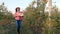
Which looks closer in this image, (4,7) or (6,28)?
(6,28)

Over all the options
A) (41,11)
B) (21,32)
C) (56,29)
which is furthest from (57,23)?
(21,32)

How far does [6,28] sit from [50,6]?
108 inches

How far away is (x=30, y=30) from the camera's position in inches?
456

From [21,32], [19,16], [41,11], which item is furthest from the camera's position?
[41,11]

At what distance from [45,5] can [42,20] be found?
0.95m

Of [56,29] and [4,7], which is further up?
[4,7]

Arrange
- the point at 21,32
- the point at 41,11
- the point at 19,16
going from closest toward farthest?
the point at 19,16 → the point at 21,32 → the point at 41,11

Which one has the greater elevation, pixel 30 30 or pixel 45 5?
pixel 45 5

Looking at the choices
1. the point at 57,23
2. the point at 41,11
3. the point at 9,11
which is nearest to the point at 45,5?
the point at 41,11

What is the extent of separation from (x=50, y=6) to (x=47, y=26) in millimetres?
1142

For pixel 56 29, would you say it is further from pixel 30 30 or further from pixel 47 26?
pixel 30 30

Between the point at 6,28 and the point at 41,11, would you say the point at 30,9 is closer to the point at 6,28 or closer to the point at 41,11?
the point at 41,11

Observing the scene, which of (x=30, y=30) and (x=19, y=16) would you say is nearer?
(x=19, y=16)

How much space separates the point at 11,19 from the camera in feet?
39.4
